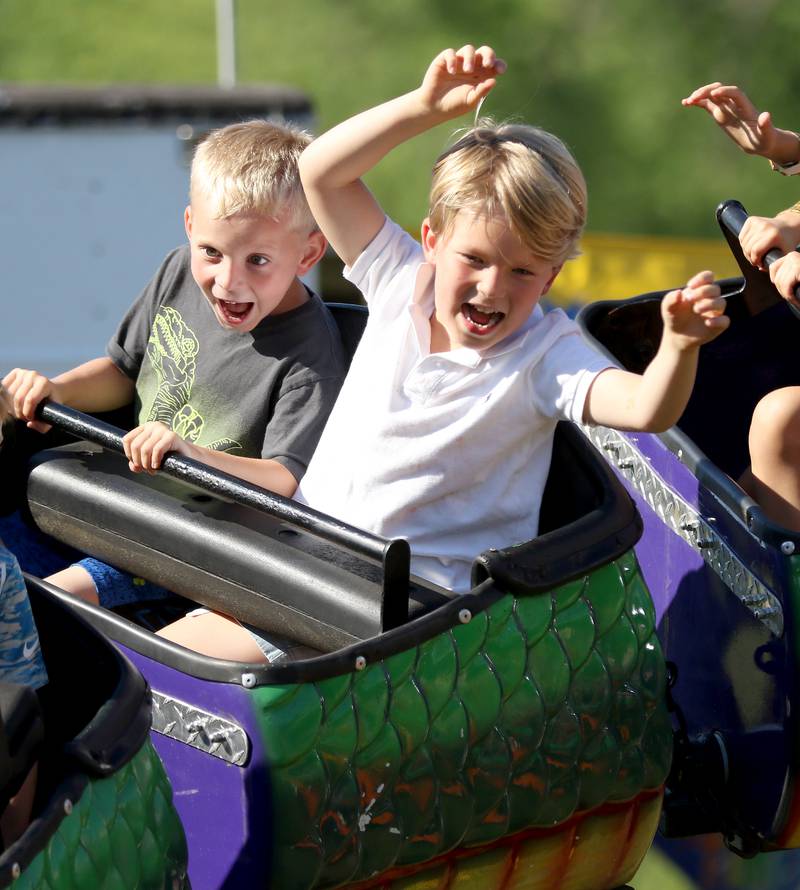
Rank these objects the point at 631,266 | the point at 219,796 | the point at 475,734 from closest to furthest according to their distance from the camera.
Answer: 1. the point at 219,796
2. the point at 475,734
3. the point at 631,266

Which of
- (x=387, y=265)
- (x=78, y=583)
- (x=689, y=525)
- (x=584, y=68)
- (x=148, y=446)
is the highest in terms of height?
(x=387, y=265)

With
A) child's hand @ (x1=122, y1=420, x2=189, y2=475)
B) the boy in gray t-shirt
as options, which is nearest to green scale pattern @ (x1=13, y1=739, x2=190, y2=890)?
child's hand @ (x1=122, y1=420, x2=189, y2=475)

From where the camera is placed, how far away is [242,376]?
1541 millimetres

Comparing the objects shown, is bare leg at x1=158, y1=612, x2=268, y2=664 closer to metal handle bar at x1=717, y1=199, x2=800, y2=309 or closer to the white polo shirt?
the white polo shirt

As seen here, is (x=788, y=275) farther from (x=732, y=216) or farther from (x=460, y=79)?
(x=460, y=79)

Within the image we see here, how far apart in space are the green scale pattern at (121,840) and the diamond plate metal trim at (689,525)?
1.96 feet

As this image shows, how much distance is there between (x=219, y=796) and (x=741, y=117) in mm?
907

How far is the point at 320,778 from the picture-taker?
3.67ft

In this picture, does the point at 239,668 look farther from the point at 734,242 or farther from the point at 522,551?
the point at 734,242

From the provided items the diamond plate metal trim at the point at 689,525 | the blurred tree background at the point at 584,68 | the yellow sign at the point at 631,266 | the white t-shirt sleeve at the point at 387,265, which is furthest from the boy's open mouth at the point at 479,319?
the blurred tree background at the point at 584,68

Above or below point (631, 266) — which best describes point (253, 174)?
above

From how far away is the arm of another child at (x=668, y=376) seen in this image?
115cm

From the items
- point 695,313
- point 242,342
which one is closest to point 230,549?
point 242,342

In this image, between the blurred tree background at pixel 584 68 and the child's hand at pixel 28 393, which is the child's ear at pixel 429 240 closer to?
the child's hand at pixel 28 393
